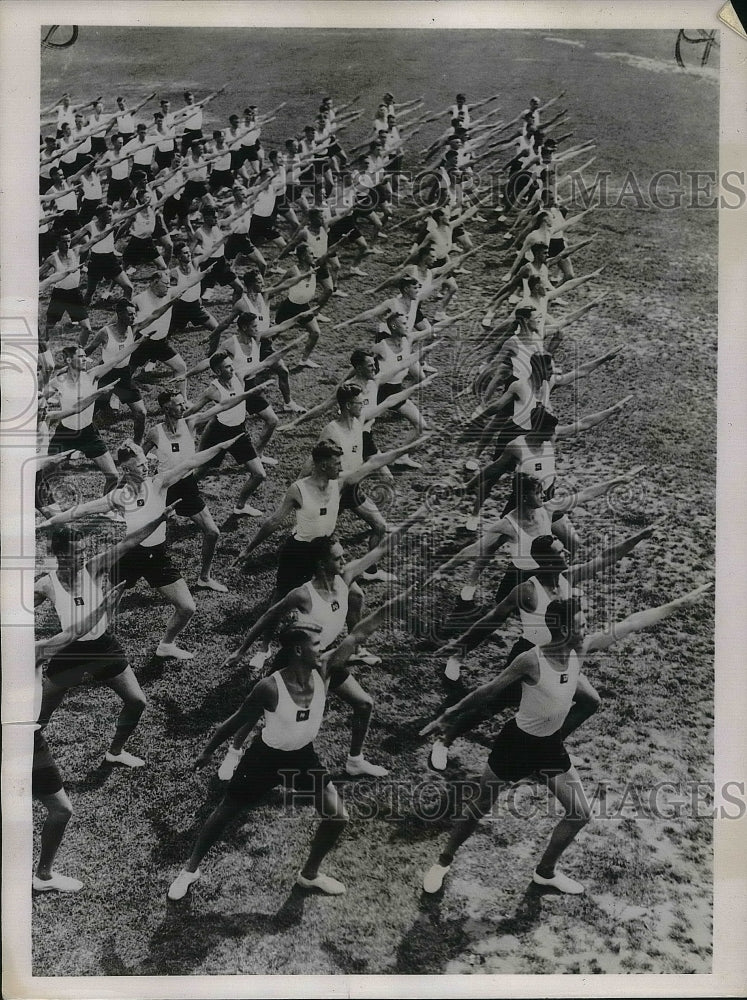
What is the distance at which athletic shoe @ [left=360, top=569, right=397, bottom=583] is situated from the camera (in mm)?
4059

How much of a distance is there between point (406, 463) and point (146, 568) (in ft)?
4.28

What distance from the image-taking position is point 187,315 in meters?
4.41

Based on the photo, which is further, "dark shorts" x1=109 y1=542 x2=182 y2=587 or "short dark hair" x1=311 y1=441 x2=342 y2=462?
"short dark hair" x1=311 y1=441 x2=342 y2=462

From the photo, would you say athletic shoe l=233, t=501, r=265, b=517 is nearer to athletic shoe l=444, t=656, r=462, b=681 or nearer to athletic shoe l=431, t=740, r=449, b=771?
athletic shoe l=444, t=656, r=462, b=681

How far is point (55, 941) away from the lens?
3926 millimetres

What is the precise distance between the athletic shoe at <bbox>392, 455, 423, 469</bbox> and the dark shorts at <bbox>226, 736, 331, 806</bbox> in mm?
1340

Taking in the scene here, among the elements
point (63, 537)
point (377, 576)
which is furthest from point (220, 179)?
point (377, 576)

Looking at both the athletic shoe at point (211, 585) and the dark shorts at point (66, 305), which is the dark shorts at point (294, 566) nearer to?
the athletic shoe at point (211, 585)

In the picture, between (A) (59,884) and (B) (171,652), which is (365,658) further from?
(A) (59,884)

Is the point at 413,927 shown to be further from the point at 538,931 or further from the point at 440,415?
the point at 440,415

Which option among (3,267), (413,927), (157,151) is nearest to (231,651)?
(413,927)

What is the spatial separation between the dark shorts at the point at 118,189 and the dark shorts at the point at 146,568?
174 cm

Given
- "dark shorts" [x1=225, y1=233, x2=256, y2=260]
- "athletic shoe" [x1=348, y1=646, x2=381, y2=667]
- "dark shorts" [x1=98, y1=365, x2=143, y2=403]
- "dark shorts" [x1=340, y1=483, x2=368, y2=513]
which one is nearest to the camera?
"athletic shoe" [x1=348, y1=646, x2=381, y2=667]

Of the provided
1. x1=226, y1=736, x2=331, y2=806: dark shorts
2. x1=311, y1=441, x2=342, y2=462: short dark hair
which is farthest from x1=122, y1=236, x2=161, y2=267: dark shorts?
x1=226, y1=736, x2=331, y2=806: dark shorts
